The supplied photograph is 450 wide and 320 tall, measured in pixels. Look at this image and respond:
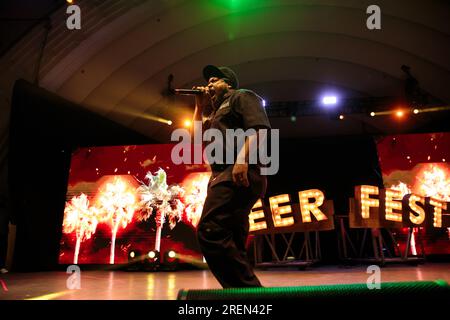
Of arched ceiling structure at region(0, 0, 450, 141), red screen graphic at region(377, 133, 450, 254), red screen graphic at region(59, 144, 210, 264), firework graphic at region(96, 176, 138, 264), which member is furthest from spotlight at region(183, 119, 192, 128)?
red screen graphic at region(377, 133, 450, 254)

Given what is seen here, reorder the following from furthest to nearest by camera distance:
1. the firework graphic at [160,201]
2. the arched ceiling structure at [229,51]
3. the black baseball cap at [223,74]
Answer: the firework graphic at [160,201] < the arched ceiling structure at [229,51] < the black baseball cap at [223,74]

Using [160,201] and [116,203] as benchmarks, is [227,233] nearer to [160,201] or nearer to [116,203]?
[160,201]

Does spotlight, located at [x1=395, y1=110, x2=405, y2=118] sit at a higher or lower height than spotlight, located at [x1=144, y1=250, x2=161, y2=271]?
higher

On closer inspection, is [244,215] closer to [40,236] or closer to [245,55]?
[40,236]

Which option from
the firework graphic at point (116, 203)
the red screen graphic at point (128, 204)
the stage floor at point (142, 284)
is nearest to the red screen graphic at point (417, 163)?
the stage floor at point (142, 284)

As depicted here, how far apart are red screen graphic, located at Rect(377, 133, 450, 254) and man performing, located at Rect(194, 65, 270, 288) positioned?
6.18 m

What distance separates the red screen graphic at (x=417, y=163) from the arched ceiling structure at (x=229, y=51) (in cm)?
197

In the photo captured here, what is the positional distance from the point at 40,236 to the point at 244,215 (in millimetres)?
6057

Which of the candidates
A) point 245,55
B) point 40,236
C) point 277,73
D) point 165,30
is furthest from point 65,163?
point 277,73

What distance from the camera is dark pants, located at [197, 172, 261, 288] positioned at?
5.82 feet

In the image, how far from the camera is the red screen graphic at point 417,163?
695cm

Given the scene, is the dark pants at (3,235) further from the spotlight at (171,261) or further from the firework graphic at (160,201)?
the spotlight at (171,261)

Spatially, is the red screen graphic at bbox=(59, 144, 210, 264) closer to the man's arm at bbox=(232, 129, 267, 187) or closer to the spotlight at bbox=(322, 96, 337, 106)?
the spotlight at bbox=(322, 96, 337, 106)

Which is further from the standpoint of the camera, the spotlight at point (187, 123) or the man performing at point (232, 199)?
the spotlight at point (187, 123)
